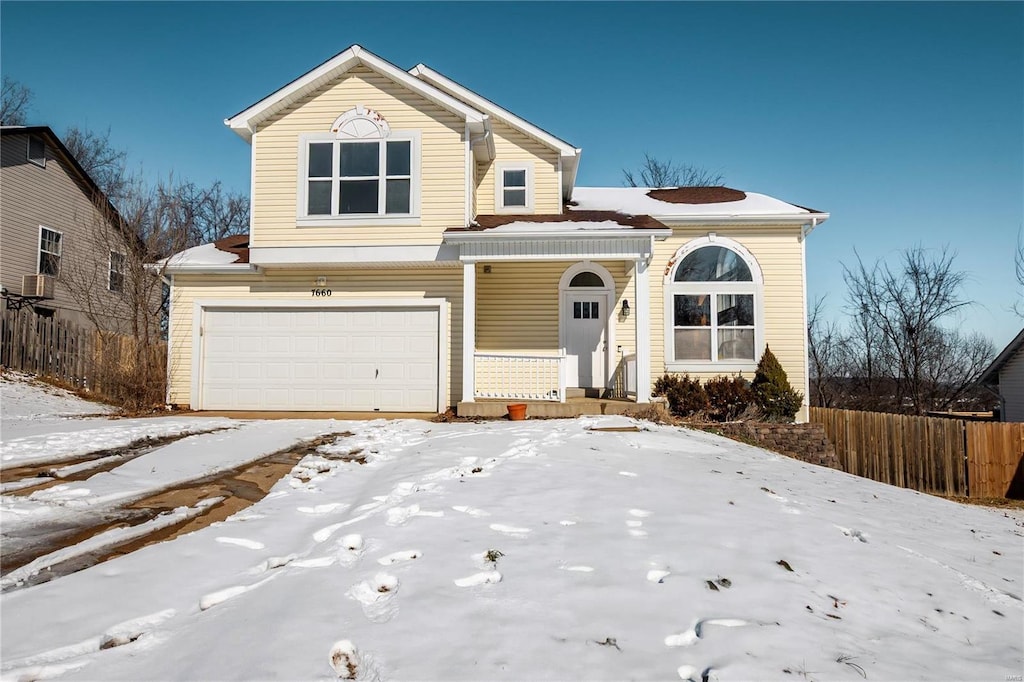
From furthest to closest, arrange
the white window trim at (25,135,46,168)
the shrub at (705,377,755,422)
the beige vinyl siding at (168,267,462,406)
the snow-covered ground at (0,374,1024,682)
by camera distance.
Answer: the white window trim at (25,135,46,168) < the beige vinyl siding at (168,267,462,406) < the shrub at (705,377,755,422) < the snow-covered ground at (0,374,1024,682)

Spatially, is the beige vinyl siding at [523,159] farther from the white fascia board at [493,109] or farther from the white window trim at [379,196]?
the white window trim at [379,196]

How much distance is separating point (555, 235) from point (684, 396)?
14.3 ft

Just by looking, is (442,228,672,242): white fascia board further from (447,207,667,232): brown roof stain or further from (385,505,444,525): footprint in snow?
(385,505,444,525): footprint in snow

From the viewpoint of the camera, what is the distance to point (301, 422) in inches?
409

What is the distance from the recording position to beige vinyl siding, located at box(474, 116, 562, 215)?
14.0 m

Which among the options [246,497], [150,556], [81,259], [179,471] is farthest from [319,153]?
[81,259]

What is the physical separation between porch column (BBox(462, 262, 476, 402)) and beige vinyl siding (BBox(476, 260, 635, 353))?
138 centimetres

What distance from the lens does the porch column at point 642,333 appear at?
11.4 metres

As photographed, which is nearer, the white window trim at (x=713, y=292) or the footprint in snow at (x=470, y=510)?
the footprint in snow at (x=470, y=510)

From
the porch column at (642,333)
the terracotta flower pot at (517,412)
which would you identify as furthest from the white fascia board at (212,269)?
the porch column at (642,333)

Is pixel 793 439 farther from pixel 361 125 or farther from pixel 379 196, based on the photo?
pixel 361 125

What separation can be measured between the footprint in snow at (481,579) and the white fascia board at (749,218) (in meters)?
11.0

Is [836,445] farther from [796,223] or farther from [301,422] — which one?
[301,422]

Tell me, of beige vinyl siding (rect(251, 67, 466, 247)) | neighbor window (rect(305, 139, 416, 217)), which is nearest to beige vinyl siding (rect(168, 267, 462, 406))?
beige vinyl siding (rect(251, 67, 466, 247))
